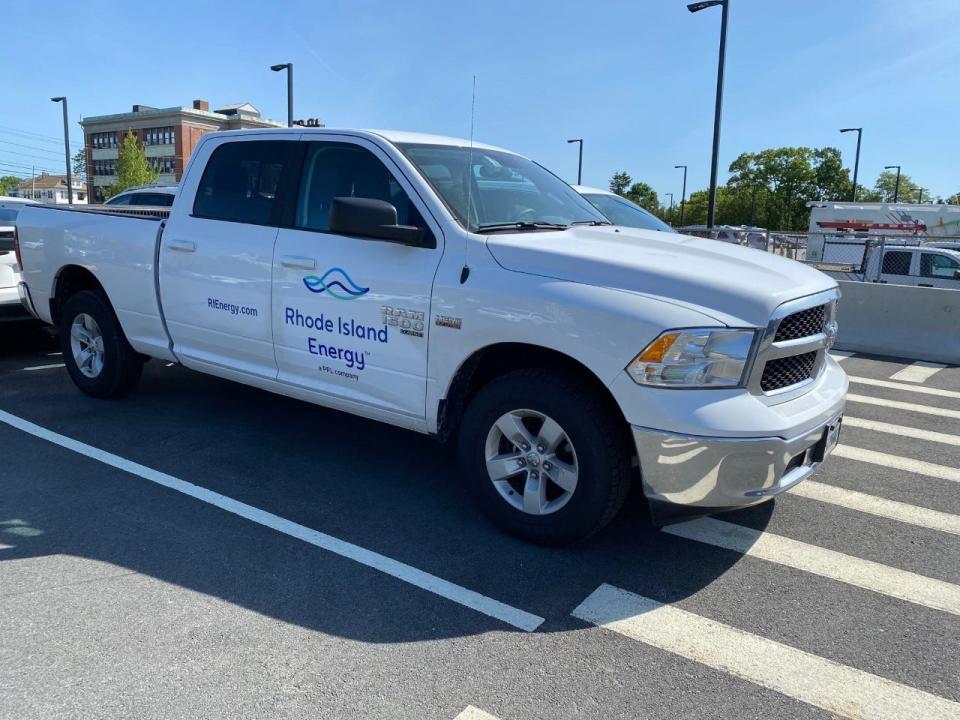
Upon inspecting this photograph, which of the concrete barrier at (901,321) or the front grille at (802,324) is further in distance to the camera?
the concrete barrier at (901,321)

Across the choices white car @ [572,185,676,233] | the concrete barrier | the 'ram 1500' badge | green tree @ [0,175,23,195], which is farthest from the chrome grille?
green tree @ [0,175,23,195]

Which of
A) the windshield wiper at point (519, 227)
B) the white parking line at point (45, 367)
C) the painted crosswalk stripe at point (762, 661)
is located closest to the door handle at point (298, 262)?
the windshield wiper at point (519, 227)

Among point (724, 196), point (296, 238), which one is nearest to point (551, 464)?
point (296, 238)

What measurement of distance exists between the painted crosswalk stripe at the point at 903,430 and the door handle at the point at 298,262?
4638 mm

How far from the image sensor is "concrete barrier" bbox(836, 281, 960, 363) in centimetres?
1026

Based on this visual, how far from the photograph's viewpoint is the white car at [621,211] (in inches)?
320

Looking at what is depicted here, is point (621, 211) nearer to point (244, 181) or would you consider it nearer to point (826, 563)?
point (244, 181)

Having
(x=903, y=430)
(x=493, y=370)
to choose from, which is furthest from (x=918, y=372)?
(x=493, y=370)

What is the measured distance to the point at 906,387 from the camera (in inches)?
328

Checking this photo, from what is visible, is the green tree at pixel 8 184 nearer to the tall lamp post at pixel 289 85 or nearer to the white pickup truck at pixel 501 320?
the tall lamp post at pixel 289 85

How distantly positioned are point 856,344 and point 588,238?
853 centimetres

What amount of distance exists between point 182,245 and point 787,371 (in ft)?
12.6

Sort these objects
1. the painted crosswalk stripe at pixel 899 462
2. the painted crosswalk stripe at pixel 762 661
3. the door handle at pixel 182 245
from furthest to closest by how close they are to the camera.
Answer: the painted crosswalk stripe at pixel 899 462 → the door handle at pixel 182 245 → the painted crosswalk stripe at pixel 762 661

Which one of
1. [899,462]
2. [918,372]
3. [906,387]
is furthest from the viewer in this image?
[918,372]
